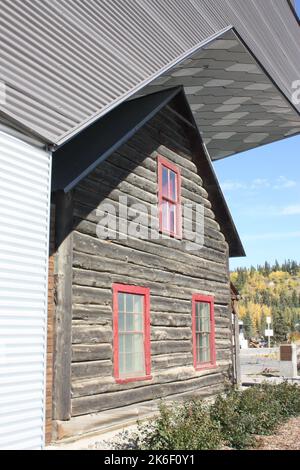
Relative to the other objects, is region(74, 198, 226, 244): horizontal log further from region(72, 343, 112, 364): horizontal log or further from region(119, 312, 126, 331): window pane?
region(72, 343, 112, 364): horizontal log

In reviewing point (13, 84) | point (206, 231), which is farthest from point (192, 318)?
point (13, 84)

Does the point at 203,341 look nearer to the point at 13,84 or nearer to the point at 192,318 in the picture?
the point at 192,318

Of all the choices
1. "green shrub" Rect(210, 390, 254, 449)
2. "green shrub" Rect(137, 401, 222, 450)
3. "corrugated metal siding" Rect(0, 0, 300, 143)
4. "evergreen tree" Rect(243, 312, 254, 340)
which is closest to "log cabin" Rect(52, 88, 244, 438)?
"corrugated metal siding" Rect(0, 0, 300, 143)

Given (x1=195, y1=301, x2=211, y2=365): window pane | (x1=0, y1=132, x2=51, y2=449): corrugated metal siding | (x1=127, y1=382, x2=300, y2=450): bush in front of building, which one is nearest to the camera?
(x1=0, y1=132, x2=51, y2=449): corrugated metal siding

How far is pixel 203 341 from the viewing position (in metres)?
13.1

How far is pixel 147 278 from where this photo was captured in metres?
10.8

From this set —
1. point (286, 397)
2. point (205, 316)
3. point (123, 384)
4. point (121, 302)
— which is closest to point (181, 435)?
point (123, 384)

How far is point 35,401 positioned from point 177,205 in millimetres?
7170

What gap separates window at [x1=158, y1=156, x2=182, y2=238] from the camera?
38.7 feet

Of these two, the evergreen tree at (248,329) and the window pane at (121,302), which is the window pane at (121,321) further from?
the evergreen tree at (248,329)

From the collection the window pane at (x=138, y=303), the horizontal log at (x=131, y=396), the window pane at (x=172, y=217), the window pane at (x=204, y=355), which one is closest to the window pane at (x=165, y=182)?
the window pane at (x=172, y=217)

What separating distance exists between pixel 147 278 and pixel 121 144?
114 inches

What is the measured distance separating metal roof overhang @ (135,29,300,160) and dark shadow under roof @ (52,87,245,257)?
91cm

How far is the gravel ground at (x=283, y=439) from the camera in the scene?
769cm
